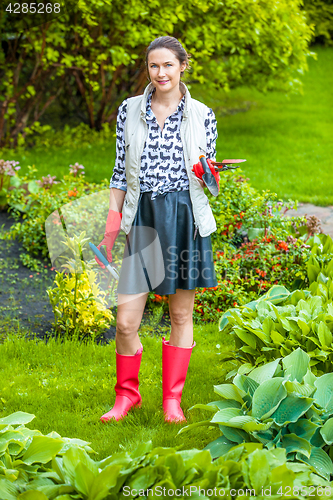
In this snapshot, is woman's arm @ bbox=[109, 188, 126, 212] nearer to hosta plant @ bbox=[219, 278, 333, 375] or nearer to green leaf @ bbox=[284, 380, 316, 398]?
hosta plant @ bbox=[219, 278, 333, 375]

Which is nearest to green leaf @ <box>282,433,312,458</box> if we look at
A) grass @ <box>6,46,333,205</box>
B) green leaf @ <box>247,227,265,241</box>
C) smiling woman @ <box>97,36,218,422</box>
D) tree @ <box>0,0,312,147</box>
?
smiling woman @ <box>97,36,218,422</box>

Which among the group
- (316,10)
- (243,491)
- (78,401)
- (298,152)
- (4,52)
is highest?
(316,10)

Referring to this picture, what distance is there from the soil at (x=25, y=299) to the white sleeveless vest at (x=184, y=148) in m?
1.56

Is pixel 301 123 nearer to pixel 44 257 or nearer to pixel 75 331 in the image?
pixel 44 257

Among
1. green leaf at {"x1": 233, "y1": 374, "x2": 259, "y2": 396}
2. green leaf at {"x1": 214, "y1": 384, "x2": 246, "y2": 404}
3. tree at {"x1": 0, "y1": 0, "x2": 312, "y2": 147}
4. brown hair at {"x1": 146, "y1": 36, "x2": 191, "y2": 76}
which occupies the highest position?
tree at {"x1": 0, "y1": 0, "x2": 312, "y2": 147}

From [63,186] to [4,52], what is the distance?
388cm

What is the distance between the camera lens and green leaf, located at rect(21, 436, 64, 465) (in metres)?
1.89

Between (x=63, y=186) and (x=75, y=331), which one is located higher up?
(x=63, y=186)

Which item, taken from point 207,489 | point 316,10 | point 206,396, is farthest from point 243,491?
point 316,10

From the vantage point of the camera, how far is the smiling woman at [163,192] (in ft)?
8.61

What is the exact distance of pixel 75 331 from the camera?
12.5ft

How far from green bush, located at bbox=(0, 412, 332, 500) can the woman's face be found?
1641mm

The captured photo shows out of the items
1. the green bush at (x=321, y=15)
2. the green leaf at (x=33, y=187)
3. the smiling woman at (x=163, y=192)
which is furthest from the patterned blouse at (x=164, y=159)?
the green bush at (x=321, y=15)

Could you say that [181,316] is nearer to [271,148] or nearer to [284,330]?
[284,330]
